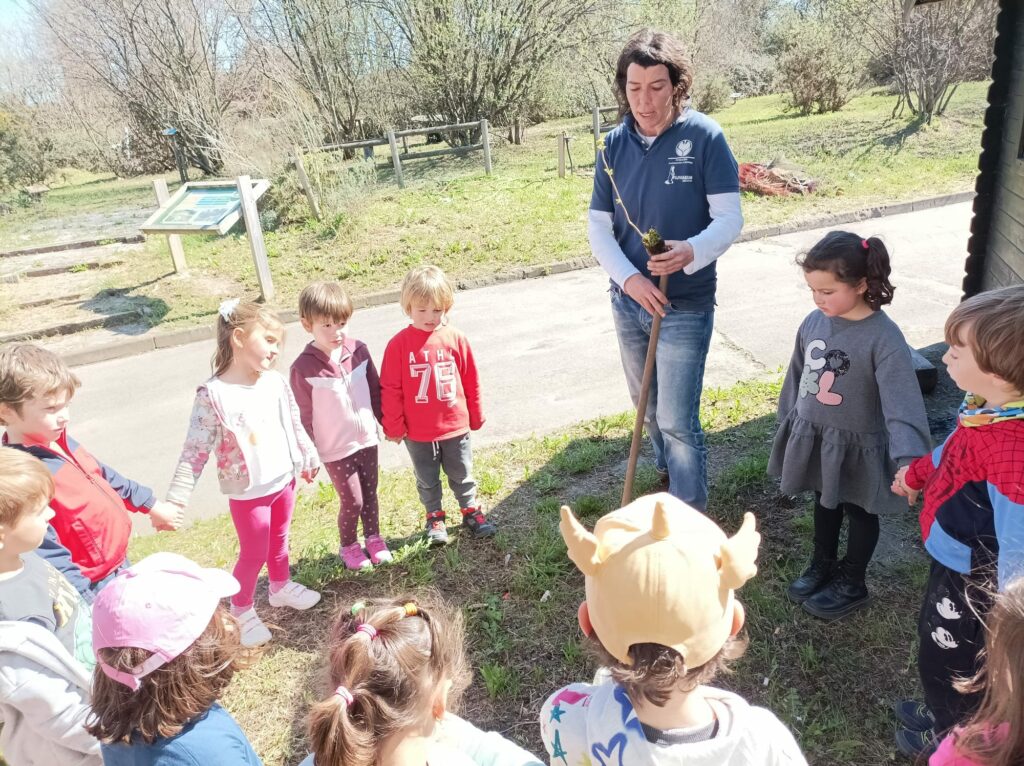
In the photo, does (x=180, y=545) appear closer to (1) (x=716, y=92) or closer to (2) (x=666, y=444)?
(2) (x=666, y=444)

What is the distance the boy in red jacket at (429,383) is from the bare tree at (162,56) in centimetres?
1453

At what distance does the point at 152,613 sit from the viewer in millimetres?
1645

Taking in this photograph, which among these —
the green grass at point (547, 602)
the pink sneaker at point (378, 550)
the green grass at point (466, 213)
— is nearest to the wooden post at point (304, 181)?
the green grass at point (466, 213)

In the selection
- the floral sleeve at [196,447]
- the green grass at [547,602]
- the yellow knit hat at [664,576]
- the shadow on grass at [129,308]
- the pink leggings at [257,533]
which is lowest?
the green grass at [547,602]

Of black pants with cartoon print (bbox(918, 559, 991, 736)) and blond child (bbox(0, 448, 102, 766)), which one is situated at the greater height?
blond child (bbox(0, 448, 102, 766))

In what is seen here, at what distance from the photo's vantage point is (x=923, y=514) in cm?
220

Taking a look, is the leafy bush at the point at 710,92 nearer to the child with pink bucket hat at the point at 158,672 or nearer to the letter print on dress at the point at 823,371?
the letter print on dress at the point at 823,371

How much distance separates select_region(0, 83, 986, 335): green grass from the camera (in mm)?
10383

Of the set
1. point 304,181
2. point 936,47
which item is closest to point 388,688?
point 304,181

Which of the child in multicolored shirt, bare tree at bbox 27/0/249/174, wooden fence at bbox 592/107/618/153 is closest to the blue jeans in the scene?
the child in multicolored shirt

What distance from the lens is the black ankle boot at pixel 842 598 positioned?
9.94ft

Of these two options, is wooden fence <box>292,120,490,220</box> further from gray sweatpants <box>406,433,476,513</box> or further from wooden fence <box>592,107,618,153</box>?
gray sweatpants <box>406,433,476,513</box>

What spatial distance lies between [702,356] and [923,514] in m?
1.29

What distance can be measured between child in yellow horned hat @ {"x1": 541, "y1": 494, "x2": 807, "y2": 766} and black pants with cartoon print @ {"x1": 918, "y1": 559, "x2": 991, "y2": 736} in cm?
94
